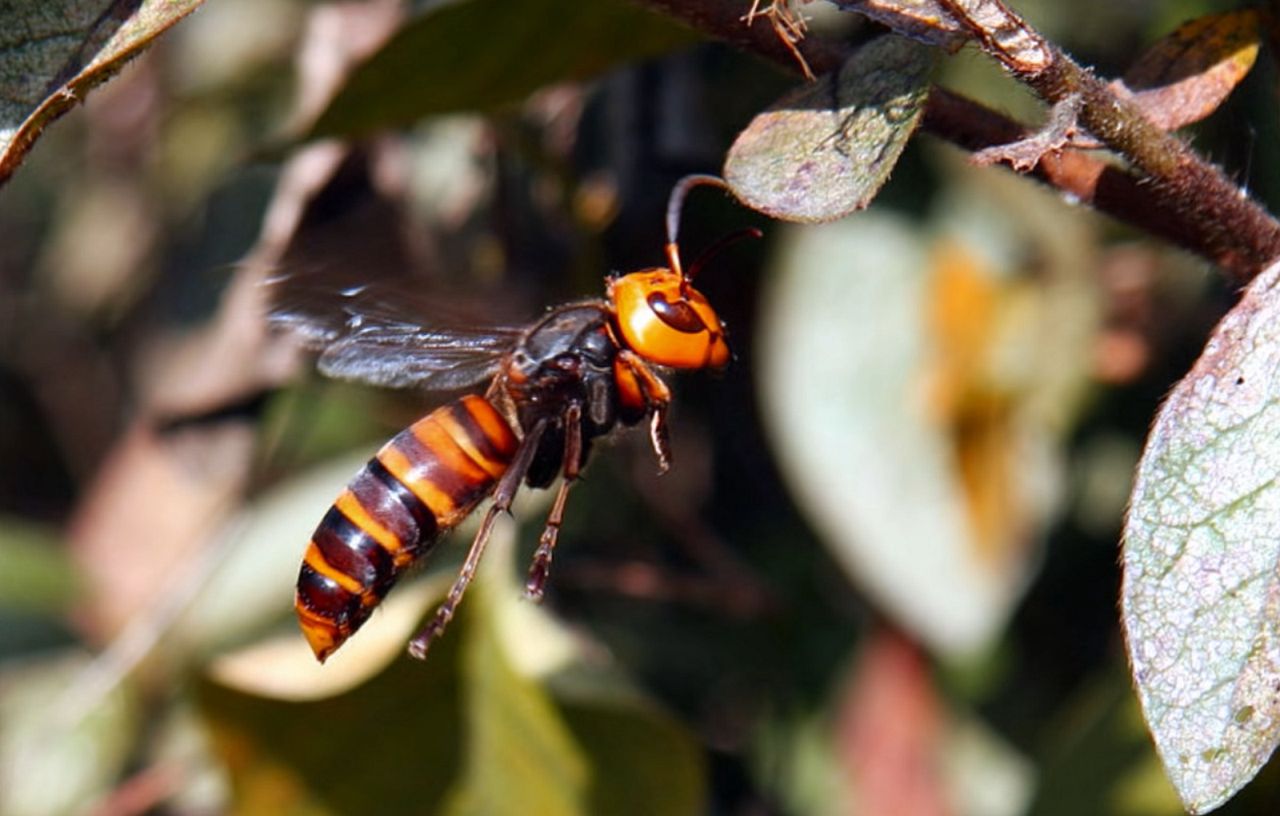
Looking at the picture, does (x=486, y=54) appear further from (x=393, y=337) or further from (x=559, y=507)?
(x=559, y=507)

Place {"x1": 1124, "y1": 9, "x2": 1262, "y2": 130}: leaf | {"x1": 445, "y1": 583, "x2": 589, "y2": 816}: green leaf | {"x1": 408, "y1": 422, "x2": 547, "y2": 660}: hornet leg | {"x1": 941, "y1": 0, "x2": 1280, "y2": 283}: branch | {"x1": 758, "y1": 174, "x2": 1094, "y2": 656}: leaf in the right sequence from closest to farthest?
1. {"x1": 941, "y1": 0, "x2": 1280, "y2": 283}: branch
2. {"x1": 1124, "y1": 9, "x2": 1262, "y2": 130}: leaf
3. {"x1": 408, "y1": 422, "x2": 547, "y2": 660}: hornet leg
4. {"x1": 445, "y1": 583, "x2": 589, "y2": 816}: green leaf
5. {"x1": 758, "y1": 174, "x2": 1094, "y2": 656}: leaf

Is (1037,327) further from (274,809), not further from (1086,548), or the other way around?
(274,809)

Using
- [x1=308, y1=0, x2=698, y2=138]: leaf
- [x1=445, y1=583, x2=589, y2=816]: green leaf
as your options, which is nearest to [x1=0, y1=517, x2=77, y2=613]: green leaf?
[x1=445, y1=583, x2=589, y2=816]: green leaf

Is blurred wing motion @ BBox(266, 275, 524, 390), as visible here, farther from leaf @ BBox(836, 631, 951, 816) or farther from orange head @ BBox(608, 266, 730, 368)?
leaf @ BBox(836, 631, 951, 816)

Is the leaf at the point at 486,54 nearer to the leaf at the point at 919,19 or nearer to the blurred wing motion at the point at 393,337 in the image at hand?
the blurred wing motion at the point at 393,337

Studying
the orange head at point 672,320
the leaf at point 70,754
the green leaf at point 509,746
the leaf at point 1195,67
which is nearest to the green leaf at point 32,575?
the leaf at point 70,754

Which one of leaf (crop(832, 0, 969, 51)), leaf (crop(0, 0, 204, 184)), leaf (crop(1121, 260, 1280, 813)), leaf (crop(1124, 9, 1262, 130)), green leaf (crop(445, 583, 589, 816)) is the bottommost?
green leaf (crop(445, 583, 589, 816))
